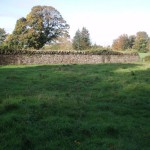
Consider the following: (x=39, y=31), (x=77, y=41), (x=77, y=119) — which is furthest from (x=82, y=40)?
(x=77, y=119)

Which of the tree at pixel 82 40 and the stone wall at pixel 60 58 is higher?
the tree at pixel 82 40

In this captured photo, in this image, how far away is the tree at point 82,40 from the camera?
105 m

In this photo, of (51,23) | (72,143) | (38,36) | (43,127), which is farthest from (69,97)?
(51,23)

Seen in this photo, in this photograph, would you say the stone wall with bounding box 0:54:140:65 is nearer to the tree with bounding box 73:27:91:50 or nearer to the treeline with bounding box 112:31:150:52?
the tree with bounding box 73:27:91:50

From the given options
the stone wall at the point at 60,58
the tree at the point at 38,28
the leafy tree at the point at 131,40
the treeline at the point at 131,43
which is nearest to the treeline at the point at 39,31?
the tree at the point at 38,28

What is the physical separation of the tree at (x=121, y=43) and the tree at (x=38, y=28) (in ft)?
203

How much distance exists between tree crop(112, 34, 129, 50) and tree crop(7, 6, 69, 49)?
6198 centimetres

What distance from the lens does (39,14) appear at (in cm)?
8438

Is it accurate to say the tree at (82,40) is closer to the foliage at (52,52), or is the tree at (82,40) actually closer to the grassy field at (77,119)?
the foliage at (52,52)

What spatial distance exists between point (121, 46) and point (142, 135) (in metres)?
141

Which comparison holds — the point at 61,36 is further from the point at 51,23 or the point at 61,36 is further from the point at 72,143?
the point at 72,143

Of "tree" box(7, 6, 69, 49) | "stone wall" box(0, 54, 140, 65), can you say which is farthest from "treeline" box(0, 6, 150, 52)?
"stone wall" box(0, 54, 140, 65)

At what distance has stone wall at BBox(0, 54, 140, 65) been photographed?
45.4 m

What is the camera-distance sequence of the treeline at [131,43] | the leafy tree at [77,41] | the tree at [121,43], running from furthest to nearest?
the tree at [121,43]
the treeline at [131,43]
the leafy tree at [77,41]
